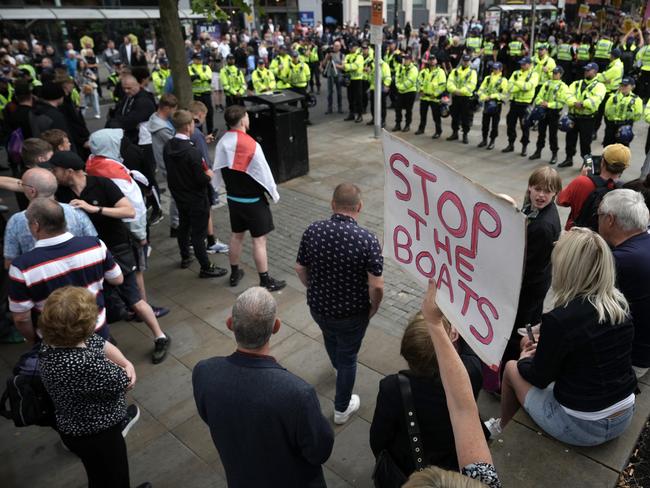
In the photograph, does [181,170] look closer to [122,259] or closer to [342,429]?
[122,259]

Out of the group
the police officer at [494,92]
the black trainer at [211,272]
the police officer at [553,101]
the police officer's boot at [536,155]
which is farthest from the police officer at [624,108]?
the black trainer at [211,272]

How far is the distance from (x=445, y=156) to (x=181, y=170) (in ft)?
22.8

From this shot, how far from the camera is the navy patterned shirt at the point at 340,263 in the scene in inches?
129

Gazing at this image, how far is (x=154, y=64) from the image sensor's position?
66.4 feet

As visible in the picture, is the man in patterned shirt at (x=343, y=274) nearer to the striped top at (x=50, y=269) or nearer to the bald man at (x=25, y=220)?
the striped top at (x=50, y=269)

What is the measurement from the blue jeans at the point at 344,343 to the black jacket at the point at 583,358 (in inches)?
51.1

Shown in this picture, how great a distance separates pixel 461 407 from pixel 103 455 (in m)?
2.18

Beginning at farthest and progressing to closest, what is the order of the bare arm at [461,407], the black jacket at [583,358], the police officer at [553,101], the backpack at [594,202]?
the police officer at [553,101] → the backpack at [594,202] → the black jacket at [583,358] → the bare arm at [461,407]

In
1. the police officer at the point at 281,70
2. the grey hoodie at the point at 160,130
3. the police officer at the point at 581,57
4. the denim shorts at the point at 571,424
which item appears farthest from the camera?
the police officer at the point at 581,57

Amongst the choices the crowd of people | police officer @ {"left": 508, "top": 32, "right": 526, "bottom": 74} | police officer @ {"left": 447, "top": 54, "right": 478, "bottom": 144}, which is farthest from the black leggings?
police officer @ {"left": 508, "top": 32, "right": 526, "bottom": 74}

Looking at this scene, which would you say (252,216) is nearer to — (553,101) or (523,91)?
(553,101)

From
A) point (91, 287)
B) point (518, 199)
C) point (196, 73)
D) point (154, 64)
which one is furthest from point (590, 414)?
point (154, 64)

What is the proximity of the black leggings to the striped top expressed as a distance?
76 cm

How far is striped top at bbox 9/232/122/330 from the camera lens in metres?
3.25
